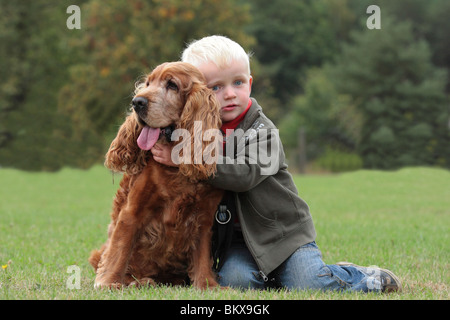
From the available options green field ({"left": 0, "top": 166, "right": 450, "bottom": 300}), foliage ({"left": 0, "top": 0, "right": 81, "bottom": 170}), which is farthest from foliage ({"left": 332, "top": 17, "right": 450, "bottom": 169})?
foliage ({"left": 0, "top": 0, "right": 81, "bottom": 170})

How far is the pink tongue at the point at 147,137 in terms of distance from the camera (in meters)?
3.73

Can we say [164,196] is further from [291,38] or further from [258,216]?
[291,38]

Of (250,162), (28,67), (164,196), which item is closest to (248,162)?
(250,162)

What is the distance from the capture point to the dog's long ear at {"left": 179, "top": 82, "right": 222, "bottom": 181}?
3.69 m

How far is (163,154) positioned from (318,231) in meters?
4.59

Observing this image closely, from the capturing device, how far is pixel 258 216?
411cm

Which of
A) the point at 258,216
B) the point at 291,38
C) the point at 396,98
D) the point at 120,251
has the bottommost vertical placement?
the point at 120,251

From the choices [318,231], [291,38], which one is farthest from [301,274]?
[291,38]

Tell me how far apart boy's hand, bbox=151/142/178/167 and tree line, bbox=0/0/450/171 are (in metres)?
15.1

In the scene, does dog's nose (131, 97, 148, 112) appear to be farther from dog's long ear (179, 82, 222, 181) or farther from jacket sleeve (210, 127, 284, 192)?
jacket sleeve (210, 127, 284, 192)

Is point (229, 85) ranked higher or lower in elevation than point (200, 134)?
higher

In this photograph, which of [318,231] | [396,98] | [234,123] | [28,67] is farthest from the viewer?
[28,67]

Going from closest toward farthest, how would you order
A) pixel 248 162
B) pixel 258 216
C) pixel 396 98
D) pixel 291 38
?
pixel 248 162 → pixel 258 216 → pixel 396 98 → pixel 291 38

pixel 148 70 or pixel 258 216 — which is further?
pixel 148 70
